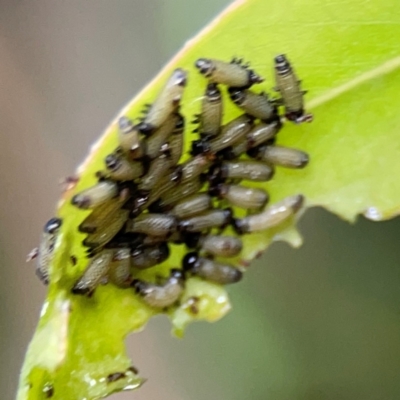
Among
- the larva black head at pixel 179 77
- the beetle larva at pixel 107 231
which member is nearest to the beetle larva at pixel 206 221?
the beetle larva at pixel 107 231

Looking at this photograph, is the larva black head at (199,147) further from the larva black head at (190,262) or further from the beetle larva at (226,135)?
the larva black head at (190,262)

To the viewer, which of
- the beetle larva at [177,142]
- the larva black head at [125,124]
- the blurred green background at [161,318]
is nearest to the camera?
the larva black head at [125,124]

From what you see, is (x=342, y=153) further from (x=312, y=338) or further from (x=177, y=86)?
(x=312, y=338)

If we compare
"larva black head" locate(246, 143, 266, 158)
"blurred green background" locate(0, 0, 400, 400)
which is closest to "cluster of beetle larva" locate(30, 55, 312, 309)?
"larva black head" locate(246, 143, 266, 158)

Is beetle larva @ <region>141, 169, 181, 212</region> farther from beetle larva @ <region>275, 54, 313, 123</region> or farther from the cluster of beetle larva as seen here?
beetle larva @ <region>275, 54, 313, 123</region>

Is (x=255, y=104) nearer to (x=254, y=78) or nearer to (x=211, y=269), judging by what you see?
(x=254, y=78)

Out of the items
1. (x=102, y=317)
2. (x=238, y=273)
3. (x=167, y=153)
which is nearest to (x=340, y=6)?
(x=167, y=153)
